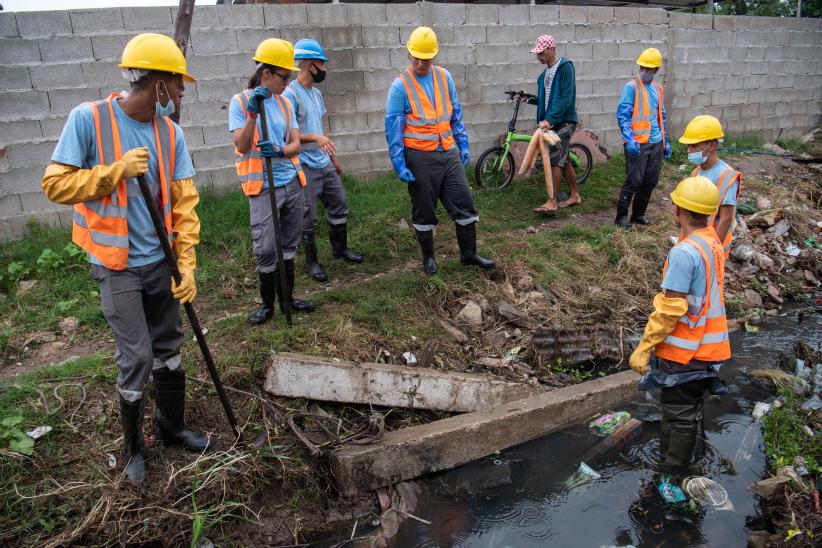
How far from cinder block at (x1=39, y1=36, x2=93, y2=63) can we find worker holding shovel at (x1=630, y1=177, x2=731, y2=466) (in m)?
5.90

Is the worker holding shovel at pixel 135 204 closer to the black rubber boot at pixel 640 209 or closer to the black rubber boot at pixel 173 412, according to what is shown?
the black rubber boot at pixel 173 412

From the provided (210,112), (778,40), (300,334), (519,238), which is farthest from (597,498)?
(778,40)

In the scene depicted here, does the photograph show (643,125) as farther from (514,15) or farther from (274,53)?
(274,53)

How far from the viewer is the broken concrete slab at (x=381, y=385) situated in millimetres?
3893

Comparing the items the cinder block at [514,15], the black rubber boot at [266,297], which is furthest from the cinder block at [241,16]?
the black rubber boot at [266,297]

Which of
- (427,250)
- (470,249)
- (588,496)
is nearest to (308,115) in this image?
(427,250)

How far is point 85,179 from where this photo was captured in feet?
8.93

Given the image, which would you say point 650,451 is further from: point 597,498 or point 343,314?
point 343,314

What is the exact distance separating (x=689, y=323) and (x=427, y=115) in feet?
9.28

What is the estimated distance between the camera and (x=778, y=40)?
36.9ft

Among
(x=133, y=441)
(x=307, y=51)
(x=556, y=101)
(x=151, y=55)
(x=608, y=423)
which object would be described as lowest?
(x=608, y=423)

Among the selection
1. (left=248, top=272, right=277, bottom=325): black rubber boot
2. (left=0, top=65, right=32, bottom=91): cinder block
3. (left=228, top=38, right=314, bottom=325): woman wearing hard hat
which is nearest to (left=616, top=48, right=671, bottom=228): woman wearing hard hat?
(left=228, top=38, right=314, bottom=325): woman wearing hard hat

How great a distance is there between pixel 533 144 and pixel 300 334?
4.49 m

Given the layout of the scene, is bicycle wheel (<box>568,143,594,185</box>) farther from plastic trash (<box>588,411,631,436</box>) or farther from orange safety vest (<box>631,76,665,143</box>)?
plastic trash (<box>588,411,631,436</box>)
